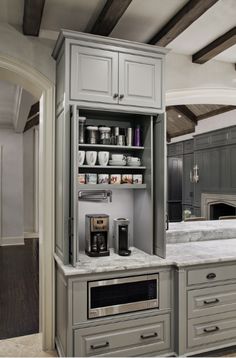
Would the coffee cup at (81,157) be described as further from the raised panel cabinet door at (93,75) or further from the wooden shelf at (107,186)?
the raised panel cabinet door at (93,75)

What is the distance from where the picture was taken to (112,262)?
233 centimetres

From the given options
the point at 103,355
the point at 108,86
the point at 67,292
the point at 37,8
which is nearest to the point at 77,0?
the point at 37,8

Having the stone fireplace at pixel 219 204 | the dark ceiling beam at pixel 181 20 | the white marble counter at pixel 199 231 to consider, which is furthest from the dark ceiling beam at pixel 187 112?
the dark ceiling beam at pixel 181 20

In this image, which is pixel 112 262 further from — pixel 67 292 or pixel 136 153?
pixel 136 153

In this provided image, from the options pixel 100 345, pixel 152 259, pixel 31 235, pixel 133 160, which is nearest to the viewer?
pixel 100 345

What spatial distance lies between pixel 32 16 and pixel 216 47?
170cm

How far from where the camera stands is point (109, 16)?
223cm

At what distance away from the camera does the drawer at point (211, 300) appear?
2.42 meters

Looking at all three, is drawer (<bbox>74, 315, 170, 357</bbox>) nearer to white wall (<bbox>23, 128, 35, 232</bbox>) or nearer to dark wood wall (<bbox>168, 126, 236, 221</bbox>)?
dark wood wall (<bbox>168, 126, 236, 221</bbox>)

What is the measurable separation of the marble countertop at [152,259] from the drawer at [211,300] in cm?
25

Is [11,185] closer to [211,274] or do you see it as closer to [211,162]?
[211,162]

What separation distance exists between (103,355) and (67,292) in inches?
22.1

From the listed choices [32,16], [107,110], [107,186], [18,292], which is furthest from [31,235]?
[32,16]

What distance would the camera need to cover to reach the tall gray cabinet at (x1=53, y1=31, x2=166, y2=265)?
2273 millimetres
